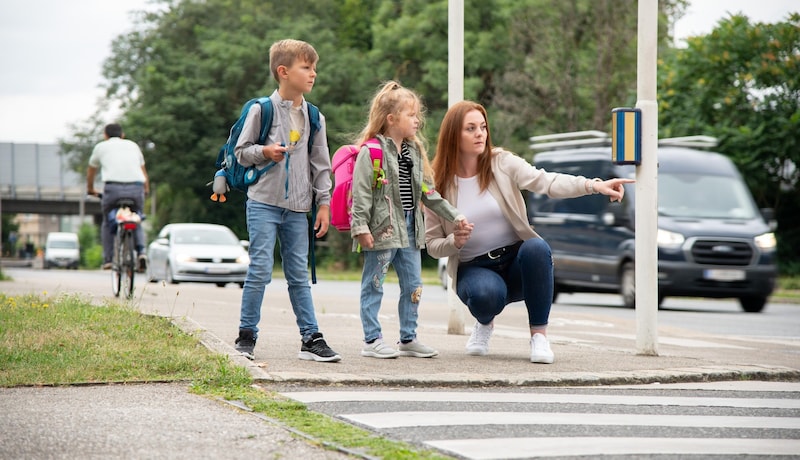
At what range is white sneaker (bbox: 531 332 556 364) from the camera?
761cm

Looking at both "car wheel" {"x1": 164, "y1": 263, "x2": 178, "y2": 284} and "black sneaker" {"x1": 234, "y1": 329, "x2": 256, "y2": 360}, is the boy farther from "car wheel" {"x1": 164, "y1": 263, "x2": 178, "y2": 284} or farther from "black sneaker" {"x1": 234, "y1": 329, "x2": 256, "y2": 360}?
"car wheel" {"x1": 164, "y1": 263, "x2": 178, "y2": 284}

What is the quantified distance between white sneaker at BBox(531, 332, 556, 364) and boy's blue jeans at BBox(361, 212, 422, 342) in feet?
2.59

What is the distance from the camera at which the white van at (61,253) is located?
73.6m

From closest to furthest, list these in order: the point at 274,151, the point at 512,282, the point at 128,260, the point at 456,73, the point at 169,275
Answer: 1. the point at 274,151
2. the point at 512,282
3. the point at 456,73
4. the point at 128,260
5. the point at 169,275

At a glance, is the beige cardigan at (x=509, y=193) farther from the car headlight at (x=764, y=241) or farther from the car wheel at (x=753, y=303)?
the car wheel at (x=753, y=303)

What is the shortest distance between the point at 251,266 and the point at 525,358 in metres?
1.91

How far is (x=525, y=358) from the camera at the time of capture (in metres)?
8.01

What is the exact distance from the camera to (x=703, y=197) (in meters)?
17.8

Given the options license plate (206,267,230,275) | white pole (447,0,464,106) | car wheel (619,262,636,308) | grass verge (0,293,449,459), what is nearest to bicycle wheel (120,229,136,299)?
grass verge (0,293,449,459)

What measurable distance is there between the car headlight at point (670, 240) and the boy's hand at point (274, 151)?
10834 mm

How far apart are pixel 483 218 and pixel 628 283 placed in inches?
408

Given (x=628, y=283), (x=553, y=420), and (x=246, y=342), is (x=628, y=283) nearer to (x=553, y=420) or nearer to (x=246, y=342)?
(x=246, y=342)

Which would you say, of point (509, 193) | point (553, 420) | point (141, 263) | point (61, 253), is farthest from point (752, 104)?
point (61, 253)

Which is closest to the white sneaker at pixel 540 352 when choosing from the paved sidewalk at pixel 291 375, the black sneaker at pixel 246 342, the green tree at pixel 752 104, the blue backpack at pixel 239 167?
the paved sidewalk at pixel 291 375
